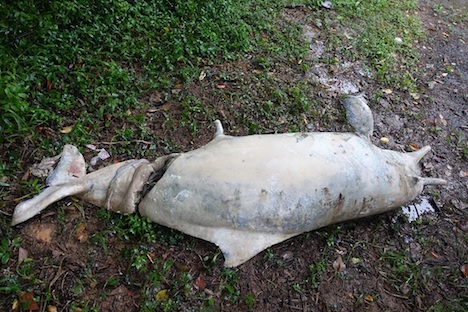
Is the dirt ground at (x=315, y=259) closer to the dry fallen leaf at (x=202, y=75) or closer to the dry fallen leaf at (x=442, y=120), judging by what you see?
the dry fallen leaf at (x=202, y=75)

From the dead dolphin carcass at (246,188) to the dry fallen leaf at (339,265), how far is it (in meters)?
0.33

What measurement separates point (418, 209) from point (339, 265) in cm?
105

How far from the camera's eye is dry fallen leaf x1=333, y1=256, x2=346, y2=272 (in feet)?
9.85

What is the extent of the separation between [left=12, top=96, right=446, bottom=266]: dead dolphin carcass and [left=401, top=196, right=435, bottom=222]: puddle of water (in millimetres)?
537

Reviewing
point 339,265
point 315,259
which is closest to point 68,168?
point 315,259

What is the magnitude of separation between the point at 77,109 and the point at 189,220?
157 cm

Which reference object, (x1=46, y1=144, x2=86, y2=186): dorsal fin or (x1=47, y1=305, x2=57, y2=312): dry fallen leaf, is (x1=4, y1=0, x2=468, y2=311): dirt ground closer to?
(x1=47, y1=305, x2=57, y2=312): dry fallen leaf

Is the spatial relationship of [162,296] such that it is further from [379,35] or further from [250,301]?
[379,35]

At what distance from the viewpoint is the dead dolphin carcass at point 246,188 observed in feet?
8.70

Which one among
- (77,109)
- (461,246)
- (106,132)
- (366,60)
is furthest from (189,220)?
(366,60)

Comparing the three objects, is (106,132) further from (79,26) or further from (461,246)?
(461,246)

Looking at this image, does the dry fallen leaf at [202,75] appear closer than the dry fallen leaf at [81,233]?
No

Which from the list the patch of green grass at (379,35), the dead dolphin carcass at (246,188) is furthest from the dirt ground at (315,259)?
the patch of green grass at (379,35)

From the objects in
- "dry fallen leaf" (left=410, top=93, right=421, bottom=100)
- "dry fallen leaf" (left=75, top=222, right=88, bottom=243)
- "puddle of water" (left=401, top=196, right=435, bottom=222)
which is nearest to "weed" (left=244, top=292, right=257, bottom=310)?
"dry fallen leaf" (left=75, top=222, right=88, bottom=243)
